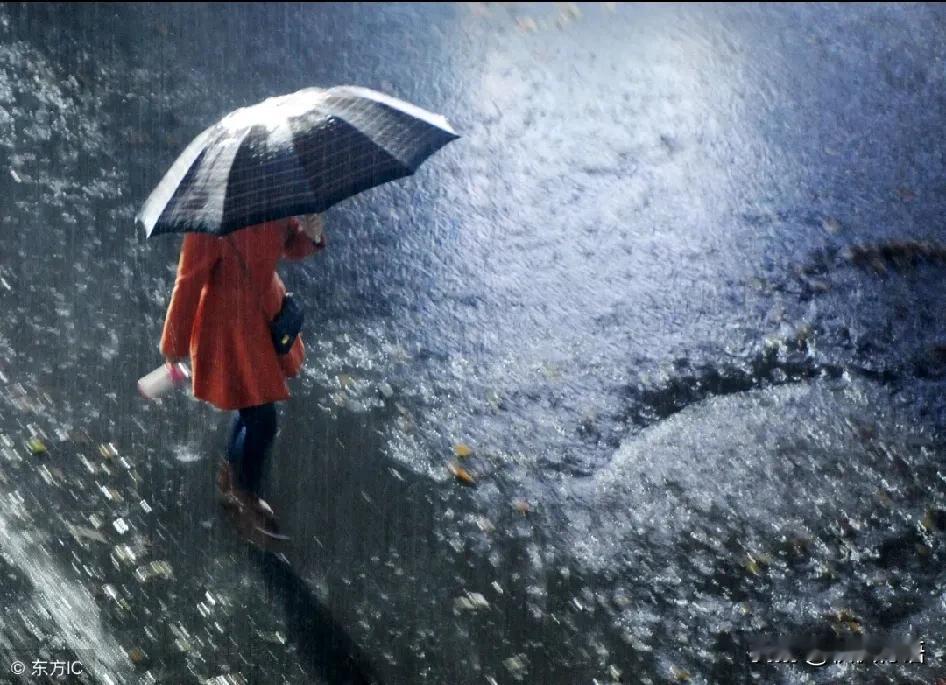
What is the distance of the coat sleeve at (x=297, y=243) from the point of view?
433 cm

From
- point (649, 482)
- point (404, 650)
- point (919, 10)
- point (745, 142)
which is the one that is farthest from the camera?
point (919, 10)

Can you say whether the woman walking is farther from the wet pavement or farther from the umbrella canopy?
the wet pavement

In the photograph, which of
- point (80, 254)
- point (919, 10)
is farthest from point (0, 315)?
point (919, 10)

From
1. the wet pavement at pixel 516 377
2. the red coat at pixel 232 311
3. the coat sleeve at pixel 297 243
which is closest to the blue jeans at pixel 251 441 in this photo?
the red coat at pixel 232 311

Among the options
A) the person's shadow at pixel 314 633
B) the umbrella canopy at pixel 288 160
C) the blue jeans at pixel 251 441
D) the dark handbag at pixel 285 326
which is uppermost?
the umbrella canopy at pixel 288 160

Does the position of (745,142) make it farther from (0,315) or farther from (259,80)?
(0,315)

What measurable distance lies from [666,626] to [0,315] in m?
3.91

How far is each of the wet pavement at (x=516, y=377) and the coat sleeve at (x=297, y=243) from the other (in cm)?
127

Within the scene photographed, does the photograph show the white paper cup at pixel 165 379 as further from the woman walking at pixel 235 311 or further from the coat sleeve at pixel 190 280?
the coat sleeve at pixel 190 280

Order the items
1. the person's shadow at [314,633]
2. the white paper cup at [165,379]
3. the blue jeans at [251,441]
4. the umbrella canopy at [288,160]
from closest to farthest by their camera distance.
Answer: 1. the umbrella canopy at [288,160]
2. the person's shadow at [314,633]
3. the white paper cup at [165,379]
4. the blue jeans at [251,441]

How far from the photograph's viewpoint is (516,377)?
5.84 meters

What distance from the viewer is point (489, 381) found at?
5.81m

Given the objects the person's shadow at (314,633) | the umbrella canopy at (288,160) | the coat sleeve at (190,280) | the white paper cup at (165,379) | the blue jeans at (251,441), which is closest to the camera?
the umbrella canopy at (288,160)

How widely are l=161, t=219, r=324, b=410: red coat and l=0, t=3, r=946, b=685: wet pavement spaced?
85 centimetres
